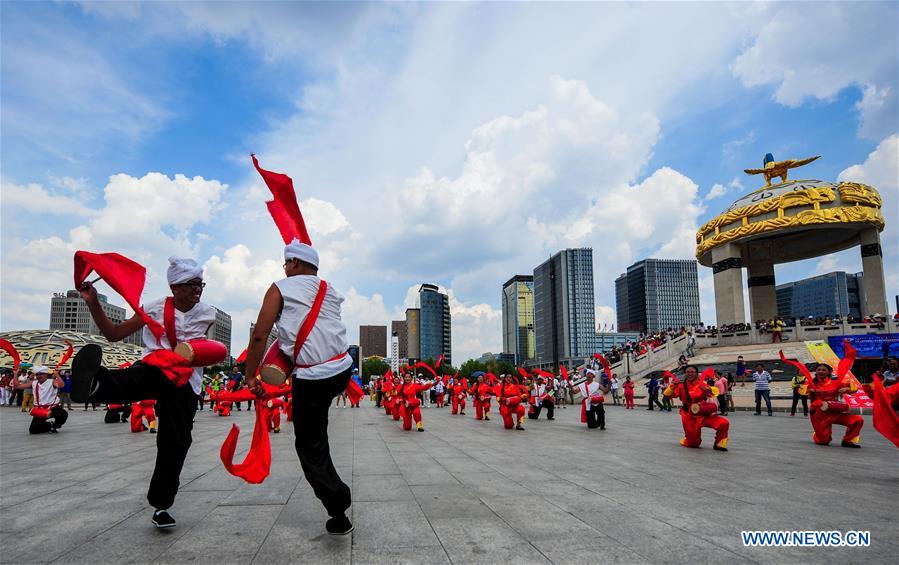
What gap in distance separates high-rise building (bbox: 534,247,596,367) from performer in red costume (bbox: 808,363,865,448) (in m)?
127

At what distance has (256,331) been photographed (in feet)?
10.5

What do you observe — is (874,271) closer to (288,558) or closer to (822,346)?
(822,346)

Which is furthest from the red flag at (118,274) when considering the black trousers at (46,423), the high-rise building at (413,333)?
the high-rise building at (413,333)

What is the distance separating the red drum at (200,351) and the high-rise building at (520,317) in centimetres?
15911

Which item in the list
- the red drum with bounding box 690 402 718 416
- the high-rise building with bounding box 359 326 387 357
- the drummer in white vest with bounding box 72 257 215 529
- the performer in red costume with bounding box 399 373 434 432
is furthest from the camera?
the high-rise building with bounding box 359 326 387 357

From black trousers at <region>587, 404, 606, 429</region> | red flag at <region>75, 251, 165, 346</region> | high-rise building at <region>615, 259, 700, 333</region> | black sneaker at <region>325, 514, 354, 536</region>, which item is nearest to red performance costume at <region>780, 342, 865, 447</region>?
black trousers at <region>587, 404, 606, 429</region>

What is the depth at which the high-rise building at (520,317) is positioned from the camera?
16525cm

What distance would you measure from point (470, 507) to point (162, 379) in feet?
7.96

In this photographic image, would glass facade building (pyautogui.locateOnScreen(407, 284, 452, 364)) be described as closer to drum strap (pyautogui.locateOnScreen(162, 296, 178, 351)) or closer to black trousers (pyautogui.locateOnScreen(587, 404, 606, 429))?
black trousers (pyautogui.locateOnScreen(587, 404, 606, 429))

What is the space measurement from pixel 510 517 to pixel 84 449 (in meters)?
7.71

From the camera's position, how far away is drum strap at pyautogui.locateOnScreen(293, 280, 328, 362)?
3312 mm

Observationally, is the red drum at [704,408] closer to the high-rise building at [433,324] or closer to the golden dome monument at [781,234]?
the golden dome monument at [781,234]

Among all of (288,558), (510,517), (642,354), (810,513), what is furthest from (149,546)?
(642,354)

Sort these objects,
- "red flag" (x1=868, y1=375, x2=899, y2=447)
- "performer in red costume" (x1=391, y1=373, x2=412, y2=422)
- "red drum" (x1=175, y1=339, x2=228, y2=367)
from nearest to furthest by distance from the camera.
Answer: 1. "red drum" (x1=175, y1=339, x2=228, y2=367)
2. "red flag" (x1=868, y1=375, x2=899, y2=447)
3. "performer in red costume" (x1=391, y1=373, x2=412, y2=422)
